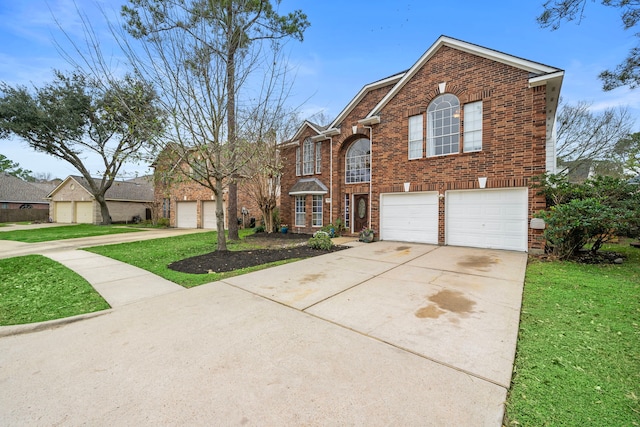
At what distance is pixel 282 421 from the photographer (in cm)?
195

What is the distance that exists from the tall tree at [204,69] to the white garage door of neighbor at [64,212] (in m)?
29.0

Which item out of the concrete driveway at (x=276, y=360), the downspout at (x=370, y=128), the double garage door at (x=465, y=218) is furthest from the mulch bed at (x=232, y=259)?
the downspout at (x=370, y=128)

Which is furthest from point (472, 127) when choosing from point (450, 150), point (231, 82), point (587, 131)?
point (587, 131)

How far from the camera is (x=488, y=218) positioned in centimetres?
923

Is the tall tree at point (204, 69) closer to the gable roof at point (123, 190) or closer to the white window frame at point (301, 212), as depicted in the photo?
the white window frame at point (301, 212)

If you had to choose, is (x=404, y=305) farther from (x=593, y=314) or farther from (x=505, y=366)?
(x=593, y=314)

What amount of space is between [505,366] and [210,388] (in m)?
2.78

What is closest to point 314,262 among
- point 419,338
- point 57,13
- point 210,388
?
point 419,338

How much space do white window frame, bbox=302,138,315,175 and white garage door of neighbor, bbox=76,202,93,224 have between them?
23.3 metres

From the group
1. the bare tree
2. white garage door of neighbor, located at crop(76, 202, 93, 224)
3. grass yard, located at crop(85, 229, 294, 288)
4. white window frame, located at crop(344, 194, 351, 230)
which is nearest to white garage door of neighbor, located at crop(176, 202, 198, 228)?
grass yard, located at crop(85, 229, 294, 288)

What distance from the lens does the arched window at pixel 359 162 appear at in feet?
43.0

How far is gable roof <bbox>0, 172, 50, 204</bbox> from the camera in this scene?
31.5 m

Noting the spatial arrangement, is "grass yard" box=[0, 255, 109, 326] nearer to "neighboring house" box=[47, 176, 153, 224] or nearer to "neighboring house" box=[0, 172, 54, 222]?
"neighboring house" box=[47, 176, 153, 224]

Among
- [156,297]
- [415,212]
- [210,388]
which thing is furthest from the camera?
[415,212]
